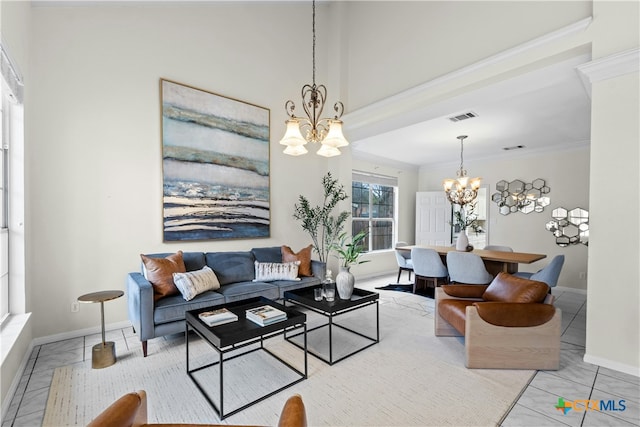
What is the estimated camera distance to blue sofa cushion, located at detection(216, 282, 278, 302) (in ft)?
10.5

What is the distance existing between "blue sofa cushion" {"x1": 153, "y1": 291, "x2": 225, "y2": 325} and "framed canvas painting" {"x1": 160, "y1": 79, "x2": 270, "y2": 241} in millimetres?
956

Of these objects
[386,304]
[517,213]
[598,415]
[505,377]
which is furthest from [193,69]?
[517,213]

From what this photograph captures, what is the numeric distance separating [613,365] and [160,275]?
4.03 metres

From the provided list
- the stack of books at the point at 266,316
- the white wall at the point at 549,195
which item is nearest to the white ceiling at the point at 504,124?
the white wall at the point at 549,195

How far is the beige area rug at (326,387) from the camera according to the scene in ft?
6.20

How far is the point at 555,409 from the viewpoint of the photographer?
6.47 ft

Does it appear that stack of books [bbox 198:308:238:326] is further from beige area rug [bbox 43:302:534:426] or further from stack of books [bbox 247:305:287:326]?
beige area rug [bbox 43:302:534:426]

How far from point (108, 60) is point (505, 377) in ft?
15.6

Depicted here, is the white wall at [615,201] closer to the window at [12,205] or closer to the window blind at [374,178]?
the window blind at [374,178]

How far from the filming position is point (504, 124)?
15.1ft

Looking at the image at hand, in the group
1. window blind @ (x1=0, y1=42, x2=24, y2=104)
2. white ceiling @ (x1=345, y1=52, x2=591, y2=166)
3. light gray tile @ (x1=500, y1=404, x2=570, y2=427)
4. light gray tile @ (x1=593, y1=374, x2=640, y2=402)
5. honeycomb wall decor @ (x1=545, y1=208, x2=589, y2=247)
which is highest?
white ceiling @ (x1=345, y1=52, x2=591, y2=166)

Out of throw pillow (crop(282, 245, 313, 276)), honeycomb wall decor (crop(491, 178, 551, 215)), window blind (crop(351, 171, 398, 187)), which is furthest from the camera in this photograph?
window blind (crop(351, 171, 398, 187))

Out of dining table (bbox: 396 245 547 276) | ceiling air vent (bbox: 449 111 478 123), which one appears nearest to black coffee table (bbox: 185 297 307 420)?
dining table (bbox: 396 245 547 276)

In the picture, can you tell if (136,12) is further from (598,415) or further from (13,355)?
(598,415)
